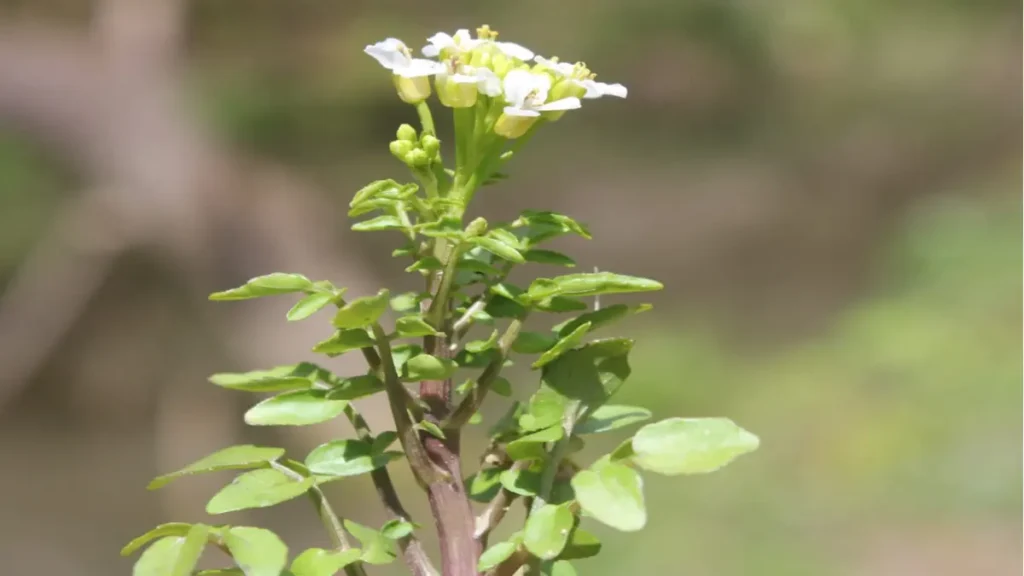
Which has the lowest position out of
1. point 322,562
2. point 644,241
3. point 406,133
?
point 644,241

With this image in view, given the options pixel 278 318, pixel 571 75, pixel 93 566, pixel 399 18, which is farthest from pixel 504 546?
pixel 399 18

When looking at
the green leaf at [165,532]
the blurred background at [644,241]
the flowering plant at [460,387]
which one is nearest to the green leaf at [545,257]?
the flowering plant at [460,387]

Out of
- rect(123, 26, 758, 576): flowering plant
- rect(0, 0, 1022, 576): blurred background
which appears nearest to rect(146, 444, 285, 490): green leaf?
rect(123, 26, 758, 576): flowering plant

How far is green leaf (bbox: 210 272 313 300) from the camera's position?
0.19 meters

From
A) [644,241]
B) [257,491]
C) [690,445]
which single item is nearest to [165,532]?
[257,491]

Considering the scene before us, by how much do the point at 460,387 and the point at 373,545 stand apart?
1.9 inches

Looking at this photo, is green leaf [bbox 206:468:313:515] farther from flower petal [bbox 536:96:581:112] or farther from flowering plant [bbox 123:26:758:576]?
flower petal [bbox 536:96:581:112]

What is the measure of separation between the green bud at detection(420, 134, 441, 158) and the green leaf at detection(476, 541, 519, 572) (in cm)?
10

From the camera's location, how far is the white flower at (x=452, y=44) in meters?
0.23

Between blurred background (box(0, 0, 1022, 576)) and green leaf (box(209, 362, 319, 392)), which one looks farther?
blurred background (box(0, 0, 1022, 576))

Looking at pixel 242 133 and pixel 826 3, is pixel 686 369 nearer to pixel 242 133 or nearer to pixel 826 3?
pixel 242 133

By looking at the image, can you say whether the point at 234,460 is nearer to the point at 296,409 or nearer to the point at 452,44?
the point at 296,409

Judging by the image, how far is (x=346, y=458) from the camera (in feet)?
0.75

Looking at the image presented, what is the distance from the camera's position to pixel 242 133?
5.81 feet
